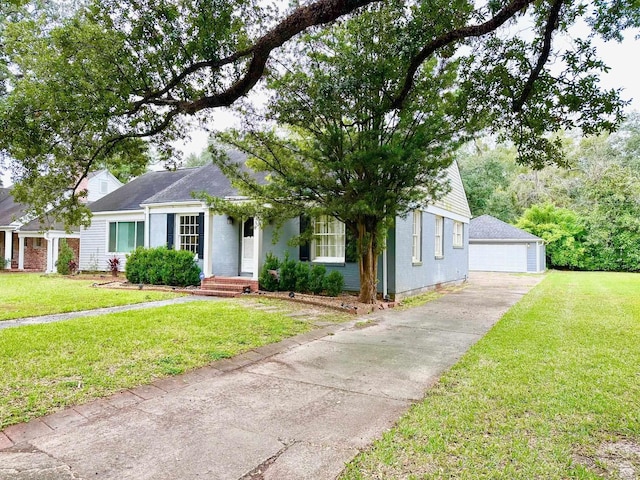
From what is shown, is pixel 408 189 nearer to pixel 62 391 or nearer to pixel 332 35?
pixel 332 35

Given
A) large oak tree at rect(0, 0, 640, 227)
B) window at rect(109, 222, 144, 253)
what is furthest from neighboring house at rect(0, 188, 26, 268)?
large oak tree at rect(0, 0, 640, 227)

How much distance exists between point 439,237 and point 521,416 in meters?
12.4

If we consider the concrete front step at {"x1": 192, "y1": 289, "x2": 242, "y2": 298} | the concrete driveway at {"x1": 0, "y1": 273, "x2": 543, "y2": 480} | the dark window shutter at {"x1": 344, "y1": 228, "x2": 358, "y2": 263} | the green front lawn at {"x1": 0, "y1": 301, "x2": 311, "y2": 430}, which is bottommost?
the concrete driveway at {"x1": 0, "y1": 273, "x2": 543, "y2": 480}

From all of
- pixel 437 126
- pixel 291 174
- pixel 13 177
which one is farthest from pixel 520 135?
pixel 13 177

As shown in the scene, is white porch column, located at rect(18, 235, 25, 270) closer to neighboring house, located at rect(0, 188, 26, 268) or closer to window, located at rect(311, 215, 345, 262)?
neighboring house, located at rect(0, 188, 26, 268)

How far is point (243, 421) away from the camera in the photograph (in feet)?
11.8

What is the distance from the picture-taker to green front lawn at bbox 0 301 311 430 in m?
4.16

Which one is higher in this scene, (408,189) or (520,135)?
(520,135)

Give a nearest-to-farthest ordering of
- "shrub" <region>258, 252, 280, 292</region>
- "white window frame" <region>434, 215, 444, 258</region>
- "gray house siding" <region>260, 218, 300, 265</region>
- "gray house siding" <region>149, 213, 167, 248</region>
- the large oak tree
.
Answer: the large oak tree
"shrub" <region>258, 252, 280, 292</region>
"gray house siding" <region>260, 218, 300, 265</region>
"gray house siding" <region>149, 213, 167, 248</region>
"white window frame" <region>434, 215, 444, 258</region>

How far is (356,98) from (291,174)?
234cm

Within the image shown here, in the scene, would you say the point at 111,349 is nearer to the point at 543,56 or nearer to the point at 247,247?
the point at 543,56

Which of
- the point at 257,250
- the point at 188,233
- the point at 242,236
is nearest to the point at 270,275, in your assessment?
the point at 257,250

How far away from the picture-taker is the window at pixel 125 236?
16.8 metres

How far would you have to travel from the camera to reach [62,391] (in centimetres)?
418
